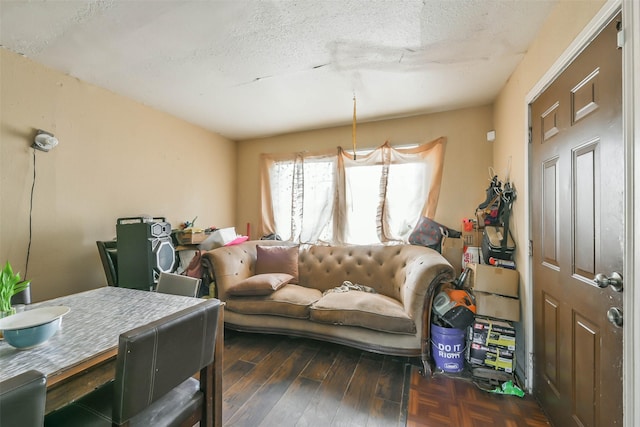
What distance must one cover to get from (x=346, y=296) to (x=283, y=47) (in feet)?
7.03

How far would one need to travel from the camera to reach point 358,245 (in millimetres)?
2934

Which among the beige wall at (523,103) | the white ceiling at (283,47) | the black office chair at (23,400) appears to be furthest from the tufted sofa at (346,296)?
the black office chair at (23,400)

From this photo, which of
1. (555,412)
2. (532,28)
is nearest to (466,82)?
(532,28)

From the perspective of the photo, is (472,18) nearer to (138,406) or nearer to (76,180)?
(138,406)

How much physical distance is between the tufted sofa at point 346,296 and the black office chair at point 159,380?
120 centimetres

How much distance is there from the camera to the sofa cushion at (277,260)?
112 inches

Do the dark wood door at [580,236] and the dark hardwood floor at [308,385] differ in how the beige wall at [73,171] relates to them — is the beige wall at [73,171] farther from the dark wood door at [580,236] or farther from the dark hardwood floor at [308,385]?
the dark wood door at [580,236]

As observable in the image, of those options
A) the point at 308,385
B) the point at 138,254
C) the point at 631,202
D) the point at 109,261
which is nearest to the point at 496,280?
the point at 631,202

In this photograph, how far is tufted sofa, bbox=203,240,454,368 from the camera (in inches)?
77.4

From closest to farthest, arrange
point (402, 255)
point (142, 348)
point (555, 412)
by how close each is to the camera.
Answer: point (142, 348), point (555, 412), point (402, 255)

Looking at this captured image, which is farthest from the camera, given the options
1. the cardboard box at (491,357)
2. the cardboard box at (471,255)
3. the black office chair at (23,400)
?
the cardboard box at (471,255)

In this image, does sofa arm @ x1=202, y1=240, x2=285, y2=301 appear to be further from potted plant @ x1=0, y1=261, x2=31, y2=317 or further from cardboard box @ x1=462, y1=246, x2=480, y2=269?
cardboard box @ x1=462, y1=246, x2=480, y2=269

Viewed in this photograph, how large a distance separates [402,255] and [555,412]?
1.48m

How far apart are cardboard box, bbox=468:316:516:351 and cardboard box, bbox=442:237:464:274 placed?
76cm
